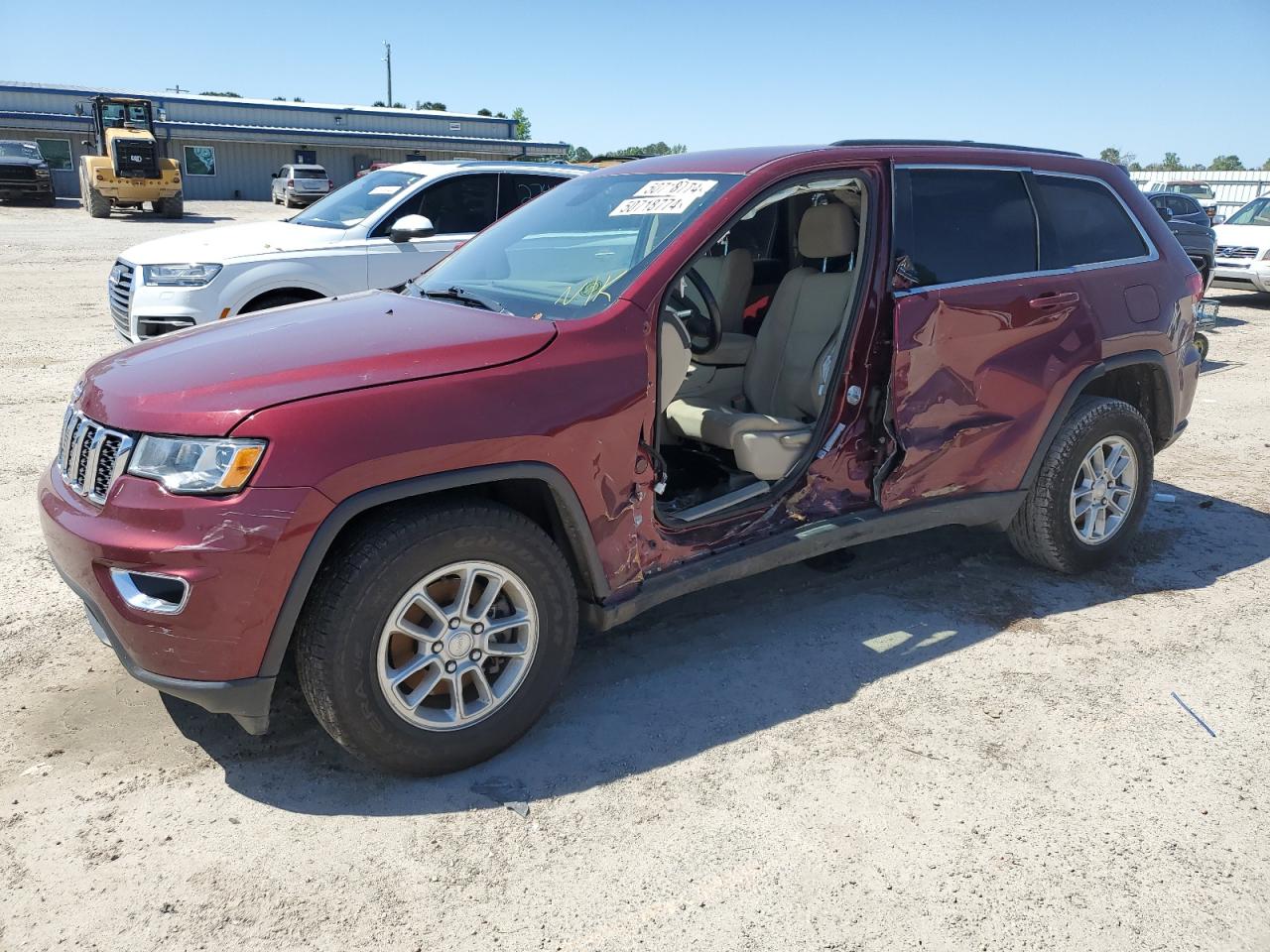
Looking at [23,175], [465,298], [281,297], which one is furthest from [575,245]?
[23,175]

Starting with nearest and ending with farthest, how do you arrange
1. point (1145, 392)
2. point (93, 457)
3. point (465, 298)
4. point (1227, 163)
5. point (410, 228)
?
point (93, 457)
point (465, 298)
point (1145, 392)
point (410, 228)
point (1227, 163)

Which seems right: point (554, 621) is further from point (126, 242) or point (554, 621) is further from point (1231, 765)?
point (126, 242)

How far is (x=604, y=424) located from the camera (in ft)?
10.0

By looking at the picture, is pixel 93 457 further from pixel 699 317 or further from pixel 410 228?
pixel 410 228

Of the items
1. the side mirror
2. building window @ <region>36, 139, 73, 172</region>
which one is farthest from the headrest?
building window @ <region>36, 139, 73, 172</region>

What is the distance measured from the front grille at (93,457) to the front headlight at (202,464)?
12 cm

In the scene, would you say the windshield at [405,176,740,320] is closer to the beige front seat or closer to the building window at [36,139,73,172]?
the beige front seat

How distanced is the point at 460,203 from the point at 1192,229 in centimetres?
1051

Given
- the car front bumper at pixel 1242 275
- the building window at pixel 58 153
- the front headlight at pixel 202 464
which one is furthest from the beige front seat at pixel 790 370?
the building window at pixel 58 153

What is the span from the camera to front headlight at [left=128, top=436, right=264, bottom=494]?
255 cm

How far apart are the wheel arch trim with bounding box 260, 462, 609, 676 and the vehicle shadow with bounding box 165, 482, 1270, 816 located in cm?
56

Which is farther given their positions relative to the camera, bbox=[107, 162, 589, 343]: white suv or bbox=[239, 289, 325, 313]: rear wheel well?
bbox=[239, 289, 325, 313]: rear wheel well

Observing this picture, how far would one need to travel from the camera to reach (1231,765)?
10.3ft

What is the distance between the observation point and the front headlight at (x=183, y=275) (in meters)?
7.11
